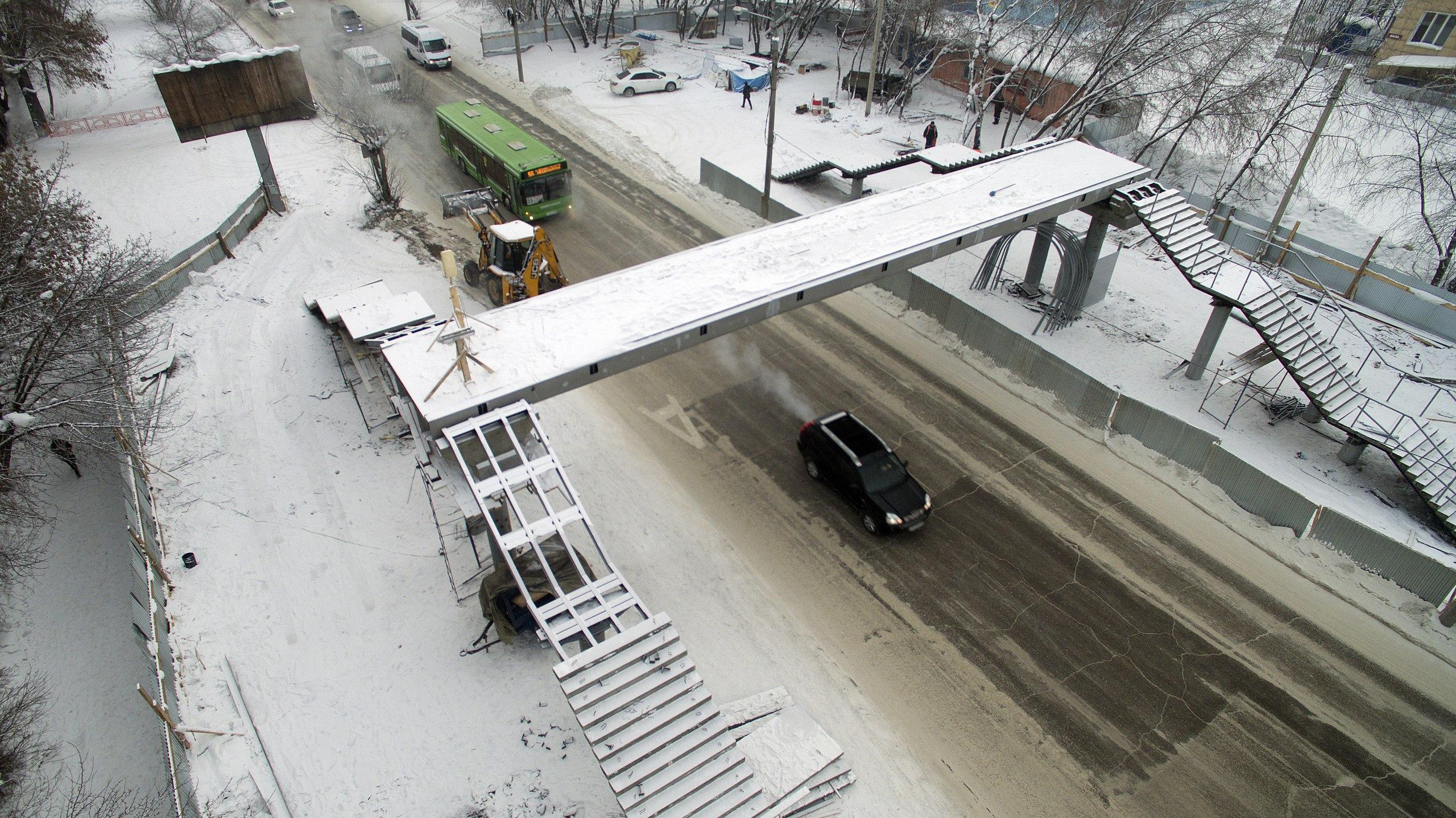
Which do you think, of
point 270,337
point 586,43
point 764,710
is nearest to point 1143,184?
point 764,710

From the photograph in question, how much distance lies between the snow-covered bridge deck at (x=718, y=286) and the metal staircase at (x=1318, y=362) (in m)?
1.63

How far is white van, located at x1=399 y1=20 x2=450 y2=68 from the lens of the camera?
126 feet

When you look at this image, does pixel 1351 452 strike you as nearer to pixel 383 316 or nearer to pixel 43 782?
pixel 383 316

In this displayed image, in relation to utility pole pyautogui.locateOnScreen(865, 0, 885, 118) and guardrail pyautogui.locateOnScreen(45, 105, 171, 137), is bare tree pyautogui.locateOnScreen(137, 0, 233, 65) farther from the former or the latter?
utility pole pyautogui.locateOnScreen(865, 0, 885, 118)

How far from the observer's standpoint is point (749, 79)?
36250 millimetres

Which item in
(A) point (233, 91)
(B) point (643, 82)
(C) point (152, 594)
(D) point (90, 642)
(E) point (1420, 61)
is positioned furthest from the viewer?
(B) point (643, 82)

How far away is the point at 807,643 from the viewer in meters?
Answer: 13.6

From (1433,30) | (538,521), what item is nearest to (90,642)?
(538,521)

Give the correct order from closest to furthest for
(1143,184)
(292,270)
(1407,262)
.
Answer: (1143,184) → (292,270) → (1407,262)

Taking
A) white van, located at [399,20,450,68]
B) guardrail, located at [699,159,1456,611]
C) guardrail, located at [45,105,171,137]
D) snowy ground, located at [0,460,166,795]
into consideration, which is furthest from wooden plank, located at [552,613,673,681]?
white van, located at [399,20,450,68]

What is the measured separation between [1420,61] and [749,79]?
30038mm

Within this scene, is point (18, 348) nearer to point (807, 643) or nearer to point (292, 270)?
point (292, 270)

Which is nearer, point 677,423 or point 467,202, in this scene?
point 677,423

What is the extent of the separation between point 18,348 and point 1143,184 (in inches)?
974
